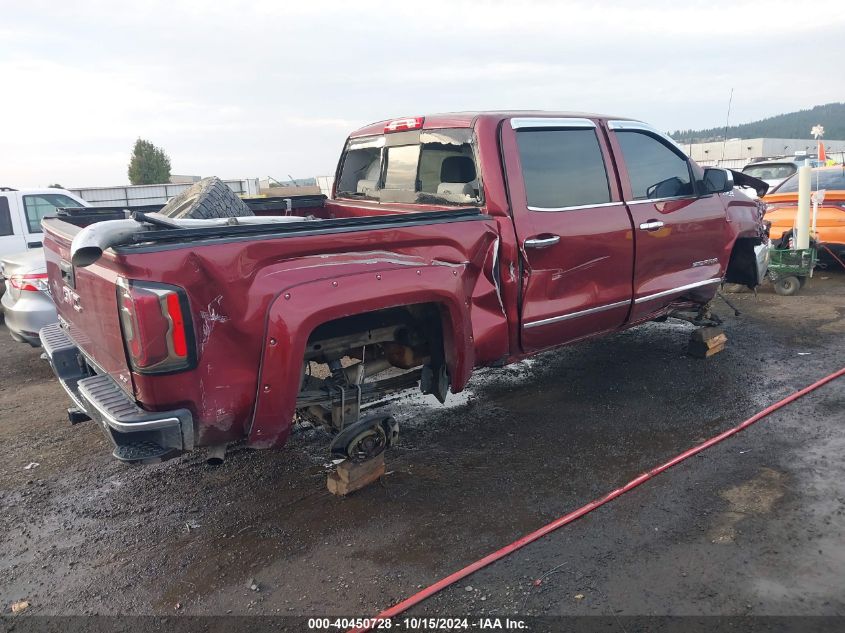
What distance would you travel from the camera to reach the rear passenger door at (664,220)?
4.25 m

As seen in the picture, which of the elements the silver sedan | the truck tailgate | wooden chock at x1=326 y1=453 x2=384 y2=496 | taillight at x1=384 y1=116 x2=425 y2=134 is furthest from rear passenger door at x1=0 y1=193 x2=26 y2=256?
wooden chock at x1=326 y1=453 x2=384 y2=496

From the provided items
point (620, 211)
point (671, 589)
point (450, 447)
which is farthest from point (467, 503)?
point (620, 211)

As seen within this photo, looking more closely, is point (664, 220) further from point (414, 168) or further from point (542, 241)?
point (414, 168)

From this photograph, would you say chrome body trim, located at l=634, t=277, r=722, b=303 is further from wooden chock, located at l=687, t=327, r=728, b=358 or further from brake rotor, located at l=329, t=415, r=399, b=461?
brake rotor, located at l=329, t=415, r=399, b=461

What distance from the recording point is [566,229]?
3.75 meters

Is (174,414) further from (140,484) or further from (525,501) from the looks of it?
(525,501)

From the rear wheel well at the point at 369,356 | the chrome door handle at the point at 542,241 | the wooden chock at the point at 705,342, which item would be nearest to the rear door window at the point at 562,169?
the chrome door handle at the point at 542,241

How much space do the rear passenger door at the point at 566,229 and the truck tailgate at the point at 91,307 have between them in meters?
2.13

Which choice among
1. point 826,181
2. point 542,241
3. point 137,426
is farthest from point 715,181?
point 826,181

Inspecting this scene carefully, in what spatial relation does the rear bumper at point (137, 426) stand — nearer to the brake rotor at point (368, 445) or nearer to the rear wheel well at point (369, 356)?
the rear wheel well at point (369, 356)

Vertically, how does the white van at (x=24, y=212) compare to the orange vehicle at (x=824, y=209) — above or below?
above

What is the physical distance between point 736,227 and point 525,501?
10.5 ft

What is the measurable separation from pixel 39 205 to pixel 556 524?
846cm

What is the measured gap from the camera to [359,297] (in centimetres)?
280
